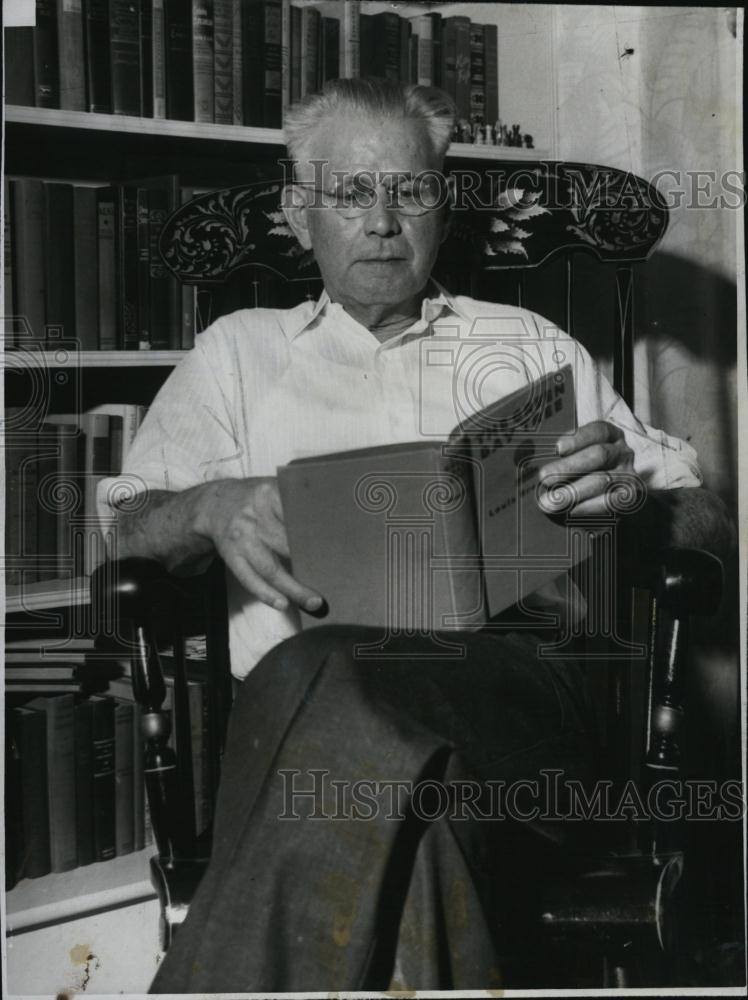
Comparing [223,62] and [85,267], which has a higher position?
[223,62]

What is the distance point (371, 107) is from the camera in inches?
38.9

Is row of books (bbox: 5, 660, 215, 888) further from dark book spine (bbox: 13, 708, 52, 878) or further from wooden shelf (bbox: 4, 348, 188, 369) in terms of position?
wooden shelf (bbox: 4, 348, 188, 369)

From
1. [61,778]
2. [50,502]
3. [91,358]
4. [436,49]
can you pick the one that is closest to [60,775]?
[61,778]

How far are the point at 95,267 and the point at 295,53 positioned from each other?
0.31 metres

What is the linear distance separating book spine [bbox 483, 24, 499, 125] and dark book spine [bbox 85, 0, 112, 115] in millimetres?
405

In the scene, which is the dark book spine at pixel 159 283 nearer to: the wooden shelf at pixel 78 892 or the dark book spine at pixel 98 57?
the dark book spine at pixel 98 57

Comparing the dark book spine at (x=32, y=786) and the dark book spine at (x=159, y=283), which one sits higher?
the dark book spine at (x=159, y=283)

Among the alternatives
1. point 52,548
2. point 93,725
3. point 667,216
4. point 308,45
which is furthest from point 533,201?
point 93,725

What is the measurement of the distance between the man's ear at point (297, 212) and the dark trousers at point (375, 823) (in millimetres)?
410

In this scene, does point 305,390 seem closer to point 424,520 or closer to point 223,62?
point 424,520

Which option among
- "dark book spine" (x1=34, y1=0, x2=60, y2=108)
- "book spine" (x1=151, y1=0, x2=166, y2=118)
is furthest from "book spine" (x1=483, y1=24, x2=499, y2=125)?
"dark book spine" (x1=34, y1=0, x2=60, y2=108)

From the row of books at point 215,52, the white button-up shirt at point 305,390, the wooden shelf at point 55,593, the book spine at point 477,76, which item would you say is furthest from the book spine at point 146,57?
the wooden shelf at point 55,593

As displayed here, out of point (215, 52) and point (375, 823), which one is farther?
point (215, 52)

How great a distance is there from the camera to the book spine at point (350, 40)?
1.04 metres
